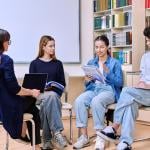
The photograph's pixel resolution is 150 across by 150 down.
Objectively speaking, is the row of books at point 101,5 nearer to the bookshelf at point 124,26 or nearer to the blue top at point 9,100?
the bookshelf at point 124,26

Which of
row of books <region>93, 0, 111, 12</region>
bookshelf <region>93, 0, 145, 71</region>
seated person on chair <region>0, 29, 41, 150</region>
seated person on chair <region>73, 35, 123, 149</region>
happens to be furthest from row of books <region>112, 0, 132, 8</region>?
seated person on chair <region>0, 29, 41, 150</region>

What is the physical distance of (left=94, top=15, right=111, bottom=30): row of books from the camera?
5.09m

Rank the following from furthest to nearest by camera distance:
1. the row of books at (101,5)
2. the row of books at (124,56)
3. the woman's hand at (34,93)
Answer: the row of books at (101,5), the row of books at (124,56), the woman's hand at (34,93)

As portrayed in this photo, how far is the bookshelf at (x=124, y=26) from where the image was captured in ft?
15.4

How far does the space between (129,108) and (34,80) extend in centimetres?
91

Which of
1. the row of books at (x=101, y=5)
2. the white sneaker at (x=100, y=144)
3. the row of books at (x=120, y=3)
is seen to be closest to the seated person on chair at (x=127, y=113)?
the white sneaker at (x=100, y=144)

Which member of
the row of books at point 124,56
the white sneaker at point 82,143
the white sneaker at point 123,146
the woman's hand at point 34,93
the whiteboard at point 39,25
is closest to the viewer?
the woman's hand at point 34,93

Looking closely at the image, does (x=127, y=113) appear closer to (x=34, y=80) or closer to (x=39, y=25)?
(x=34, y=80)

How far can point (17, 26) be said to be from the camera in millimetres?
4621

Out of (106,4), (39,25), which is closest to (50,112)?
(39,25)

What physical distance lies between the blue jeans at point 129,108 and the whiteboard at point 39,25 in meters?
1.98

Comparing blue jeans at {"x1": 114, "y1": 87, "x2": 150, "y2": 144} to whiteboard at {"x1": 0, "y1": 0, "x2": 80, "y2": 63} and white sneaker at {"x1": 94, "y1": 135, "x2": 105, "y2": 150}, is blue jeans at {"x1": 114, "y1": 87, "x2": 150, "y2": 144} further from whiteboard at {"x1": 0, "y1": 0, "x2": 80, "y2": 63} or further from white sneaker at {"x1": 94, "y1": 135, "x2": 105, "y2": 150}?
whiteboard at {"x1": 0, "y1": 0, "x2": 80, "y2": 63}

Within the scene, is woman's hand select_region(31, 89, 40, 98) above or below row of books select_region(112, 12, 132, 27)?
below

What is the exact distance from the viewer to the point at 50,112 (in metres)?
3.16
